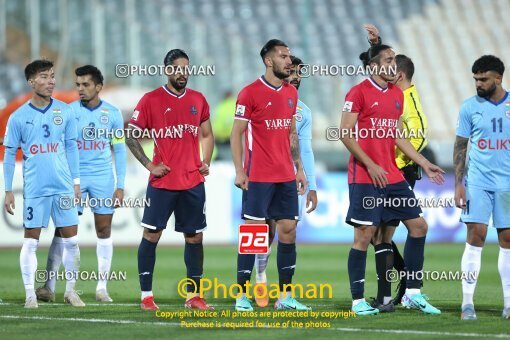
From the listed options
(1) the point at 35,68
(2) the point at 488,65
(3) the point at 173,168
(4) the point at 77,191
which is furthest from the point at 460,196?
(1) the point at 35,68

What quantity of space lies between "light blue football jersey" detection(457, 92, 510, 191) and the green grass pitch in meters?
1.25

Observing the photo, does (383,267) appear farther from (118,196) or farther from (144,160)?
(118,196)

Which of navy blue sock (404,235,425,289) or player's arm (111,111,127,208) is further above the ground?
player's arm (111,111,127,208)

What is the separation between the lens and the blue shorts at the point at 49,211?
34.6 feet

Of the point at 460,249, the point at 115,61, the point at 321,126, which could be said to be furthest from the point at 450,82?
the point at 460,249

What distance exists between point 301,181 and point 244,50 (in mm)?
18589

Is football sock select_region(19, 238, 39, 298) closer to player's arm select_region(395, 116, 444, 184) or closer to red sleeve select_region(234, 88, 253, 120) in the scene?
red sleeve select_region(234, 88, 253, 120)

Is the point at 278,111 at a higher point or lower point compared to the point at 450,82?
lower

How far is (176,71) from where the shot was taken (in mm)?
10195

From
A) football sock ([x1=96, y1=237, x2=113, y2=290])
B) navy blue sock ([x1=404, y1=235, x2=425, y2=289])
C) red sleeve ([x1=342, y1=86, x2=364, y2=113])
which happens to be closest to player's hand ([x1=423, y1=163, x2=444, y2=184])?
navy blue sock ([x1=404, y1=235, x2=425, y2=289])

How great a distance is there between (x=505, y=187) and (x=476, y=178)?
268 mm

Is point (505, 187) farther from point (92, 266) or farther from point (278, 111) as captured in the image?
point (92, 266)

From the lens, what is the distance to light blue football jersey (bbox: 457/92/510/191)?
31.4 feet

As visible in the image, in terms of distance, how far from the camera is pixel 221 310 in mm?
10273
